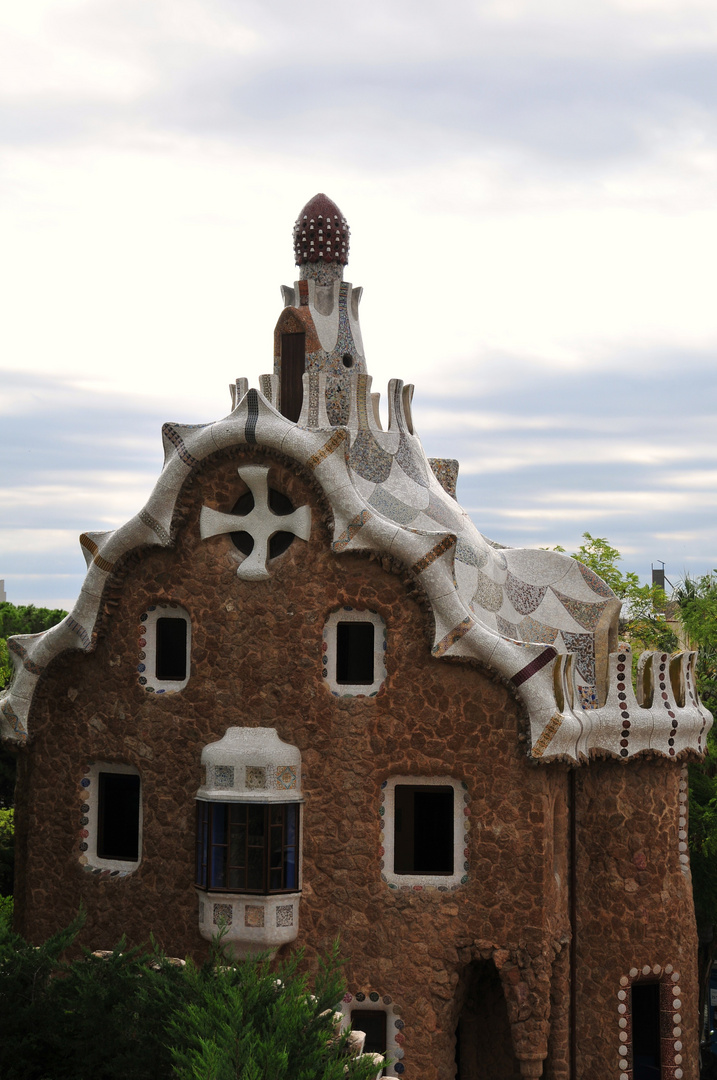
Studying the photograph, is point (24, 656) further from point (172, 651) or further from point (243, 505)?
point (243, 505)

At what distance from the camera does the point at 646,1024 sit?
52.7ft

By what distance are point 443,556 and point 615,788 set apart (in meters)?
4.03

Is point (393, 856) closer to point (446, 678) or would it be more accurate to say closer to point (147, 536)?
point (446, 678)

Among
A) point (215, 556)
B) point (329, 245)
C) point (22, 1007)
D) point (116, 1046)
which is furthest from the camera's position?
A: point (329, 245)

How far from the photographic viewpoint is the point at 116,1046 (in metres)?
10.1

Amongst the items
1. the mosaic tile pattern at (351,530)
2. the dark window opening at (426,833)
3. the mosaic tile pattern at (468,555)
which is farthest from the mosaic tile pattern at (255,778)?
the mosaic tile pattern at (468,555)

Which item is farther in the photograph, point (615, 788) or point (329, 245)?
point (329, 245)

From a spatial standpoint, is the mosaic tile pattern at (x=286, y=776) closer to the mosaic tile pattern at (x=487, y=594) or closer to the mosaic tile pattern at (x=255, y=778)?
the mosaic tile pattern at (x=255, y=778)

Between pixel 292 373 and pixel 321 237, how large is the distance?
1897mm

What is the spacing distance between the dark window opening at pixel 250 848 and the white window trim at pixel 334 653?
143 centimetres

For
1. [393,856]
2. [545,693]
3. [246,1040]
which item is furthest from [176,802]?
[246,1040]

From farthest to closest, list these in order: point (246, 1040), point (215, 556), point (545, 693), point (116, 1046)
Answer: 1. point (215, 556)
2. point (545, 693)
3. point (116, 1046)
4. point (246, 1040)

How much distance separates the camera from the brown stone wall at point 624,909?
15273 millimetres

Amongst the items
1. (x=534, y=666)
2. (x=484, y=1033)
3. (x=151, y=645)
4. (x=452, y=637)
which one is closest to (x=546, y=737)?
(x=534, y=666)
